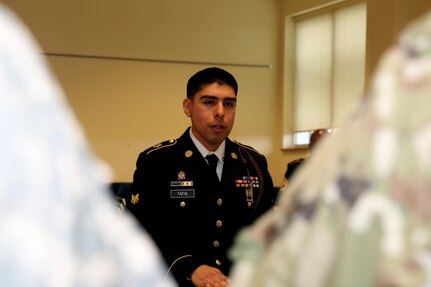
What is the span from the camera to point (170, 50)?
7172mm

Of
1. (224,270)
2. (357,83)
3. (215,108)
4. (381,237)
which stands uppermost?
(357,83)

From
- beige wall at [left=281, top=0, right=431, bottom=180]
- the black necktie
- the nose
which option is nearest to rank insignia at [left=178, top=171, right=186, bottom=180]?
the black necktie

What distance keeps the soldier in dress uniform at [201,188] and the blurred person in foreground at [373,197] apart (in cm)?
177

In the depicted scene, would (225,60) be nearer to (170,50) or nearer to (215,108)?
(170,50)

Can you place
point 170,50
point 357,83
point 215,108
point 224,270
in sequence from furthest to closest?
point 170,50
point 357,83
point 215,108
point 224,270

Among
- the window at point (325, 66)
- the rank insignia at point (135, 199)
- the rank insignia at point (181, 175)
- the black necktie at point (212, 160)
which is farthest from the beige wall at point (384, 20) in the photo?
the rank insignia at point (135, 199)

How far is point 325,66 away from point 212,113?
4934 millimetres

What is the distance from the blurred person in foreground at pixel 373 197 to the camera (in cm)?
33

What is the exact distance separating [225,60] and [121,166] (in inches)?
61.5

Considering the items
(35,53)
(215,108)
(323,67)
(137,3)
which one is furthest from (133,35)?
(35,53)

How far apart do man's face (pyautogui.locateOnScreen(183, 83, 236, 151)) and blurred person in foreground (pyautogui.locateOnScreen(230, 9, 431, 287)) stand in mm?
2016

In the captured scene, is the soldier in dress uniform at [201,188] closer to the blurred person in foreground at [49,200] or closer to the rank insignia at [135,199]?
the rank insignia at [135,199]

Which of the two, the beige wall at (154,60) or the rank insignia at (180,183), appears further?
the beige wall at (154,60)

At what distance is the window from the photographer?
6715 millimetres
